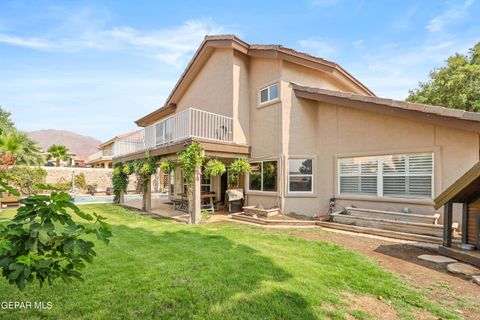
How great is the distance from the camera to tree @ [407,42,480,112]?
1750 cm

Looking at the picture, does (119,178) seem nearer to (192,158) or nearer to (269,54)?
(192,158)

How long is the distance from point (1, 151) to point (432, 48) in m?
28.1

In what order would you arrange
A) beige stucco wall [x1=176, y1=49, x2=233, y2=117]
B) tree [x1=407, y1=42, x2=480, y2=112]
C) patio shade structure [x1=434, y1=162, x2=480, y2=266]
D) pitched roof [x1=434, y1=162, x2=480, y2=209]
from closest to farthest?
pitched roof [x1=434, y1=162, x2=480, y2=209] → patio shade structure [x1=434, y1=162, x2=480, y2=266] → beige stucco wall [x1=176, y1=49, x2=233, y2=117] → tree [x1=407, y1=42, x2=480, y2=112]

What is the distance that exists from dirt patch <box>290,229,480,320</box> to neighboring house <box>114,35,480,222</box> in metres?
2.39

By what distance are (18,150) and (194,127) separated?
589 inches

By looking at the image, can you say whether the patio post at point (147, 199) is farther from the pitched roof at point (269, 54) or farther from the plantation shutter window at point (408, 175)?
the plantation shutter window at point (408, 175)

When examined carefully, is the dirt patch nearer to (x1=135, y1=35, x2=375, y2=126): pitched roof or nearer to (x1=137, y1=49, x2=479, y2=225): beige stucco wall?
(x1=137, y1=49, x2=479, y2=225): beige stucco wall

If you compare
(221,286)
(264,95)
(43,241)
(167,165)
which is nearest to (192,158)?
Answer: (167,165)

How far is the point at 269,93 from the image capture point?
1147cm

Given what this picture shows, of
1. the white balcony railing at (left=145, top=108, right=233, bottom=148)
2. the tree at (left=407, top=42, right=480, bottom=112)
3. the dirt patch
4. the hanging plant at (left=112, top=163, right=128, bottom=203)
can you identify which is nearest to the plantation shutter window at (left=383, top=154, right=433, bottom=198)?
the dirt patch

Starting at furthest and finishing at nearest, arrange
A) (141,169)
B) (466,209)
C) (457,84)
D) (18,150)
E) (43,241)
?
(457,84)
(18,150)
(141,169)
(466,209)
(43,241)

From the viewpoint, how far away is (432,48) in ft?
50.0

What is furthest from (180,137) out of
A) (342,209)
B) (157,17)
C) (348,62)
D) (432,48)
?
(432,48)

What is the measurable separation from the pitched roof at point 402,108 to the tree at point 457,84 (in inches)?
554
